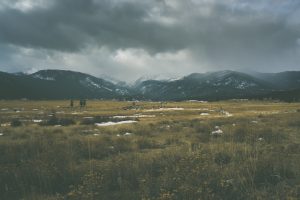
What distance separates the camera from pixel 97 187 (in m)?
9.10

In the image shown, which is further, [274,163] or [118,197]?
[274,163]

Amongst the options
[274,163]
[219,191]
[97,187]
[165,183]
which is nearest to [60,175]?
[97,187]

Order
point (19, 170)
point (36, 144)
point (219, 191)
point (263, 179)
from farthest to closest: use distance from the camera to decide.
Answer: point (36, 144) → point (19, 170) → point (263, 179) → point (219, 191)

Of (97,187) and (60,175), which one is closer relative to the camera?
(97,187)

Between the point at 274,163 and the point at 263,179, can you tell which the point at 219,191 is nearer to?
the point at 263,179

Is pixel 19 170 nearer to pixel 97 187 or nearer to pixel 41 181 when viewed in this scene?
pixel 41 181

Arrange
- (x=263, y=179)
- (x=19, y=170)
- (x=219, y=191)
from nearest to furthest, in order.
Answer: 1. (x=219, y=191)
2. (x=263, y=179)
3. (x=19, y=170)

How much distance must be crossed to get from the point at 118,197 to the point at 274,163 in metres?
5.26

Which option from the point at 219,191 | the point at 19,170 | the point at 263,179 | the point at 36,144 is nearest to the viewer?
the point at 219,191

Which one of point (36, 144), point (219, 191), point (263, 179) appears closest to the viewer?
point (219, 191)

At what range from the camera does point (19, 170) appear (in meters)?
11.2

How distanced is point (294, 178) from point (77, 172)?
6.46m

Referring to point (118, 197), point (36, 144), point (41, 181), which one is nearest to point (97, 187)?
point (118, 197)

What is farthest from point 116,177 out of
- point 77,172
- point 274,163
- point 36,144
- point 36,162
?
point 36,144
